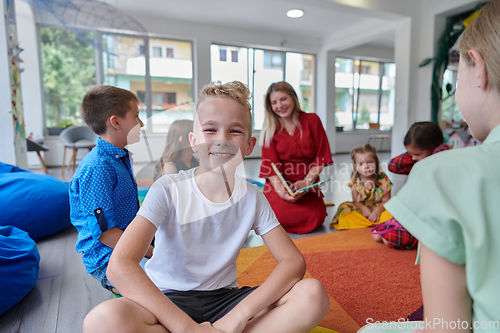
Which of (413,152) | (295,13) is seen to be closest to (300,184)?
(413,152)

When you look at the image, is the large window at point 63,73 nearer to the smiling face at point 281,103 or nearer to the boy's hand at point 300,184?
the smiling face at point 281,103

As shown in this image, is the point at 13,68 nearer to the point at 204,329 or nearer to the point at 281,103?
the point at 281,103

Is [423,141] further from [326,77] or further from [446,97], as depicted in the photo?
[326,77]

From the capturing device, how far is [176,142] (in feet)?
2.52

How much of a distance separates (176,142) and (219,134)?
0.11m

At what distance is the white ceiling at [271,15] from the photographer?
5038 mm

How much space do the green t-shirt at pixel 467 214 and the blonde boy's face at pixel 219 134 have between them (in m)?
0.47

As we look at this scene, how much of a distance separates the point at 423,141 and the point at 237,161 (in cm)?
171

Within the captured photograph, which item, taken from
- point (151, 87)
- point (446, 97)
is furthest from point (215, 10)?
point (446, 97)

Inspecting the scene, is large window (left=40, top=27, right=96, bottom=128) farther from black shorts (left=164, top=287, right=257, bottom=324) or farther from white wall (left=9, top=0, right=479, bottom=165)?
black shorts (left=164, top=287, right=257, bottom=324)

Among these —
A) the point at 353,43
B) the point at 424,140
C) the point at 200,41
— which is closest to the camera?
the point at 424,140

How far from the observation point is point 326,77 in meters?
7.43

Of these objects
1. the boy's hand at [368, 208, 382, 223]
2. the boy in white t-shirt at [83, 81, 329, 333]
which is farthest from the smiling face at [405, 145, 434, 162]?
the boy in white t-shirt at [83, 81, 329, 333]

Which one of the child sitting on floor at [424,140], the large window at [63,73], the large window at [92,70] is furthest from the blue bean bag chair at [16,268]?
the large window at [63,73]
